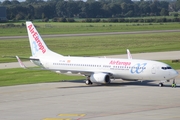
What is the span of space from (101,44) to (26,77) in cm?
5433

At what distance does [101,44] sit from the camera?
12825cm

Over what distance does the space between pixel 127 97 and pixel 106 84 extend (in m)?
11.2

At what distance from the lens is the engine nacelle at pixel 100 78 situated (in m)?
65.2

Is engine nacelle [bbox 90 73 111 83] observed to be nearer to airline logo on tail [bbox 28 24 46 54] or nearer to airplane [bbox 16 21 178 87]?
airplane [bbox 16 21 178 87]

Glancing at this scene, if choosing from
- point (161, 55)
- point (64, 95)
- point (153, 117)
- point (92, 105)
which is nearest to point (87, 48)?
point (161, 55)

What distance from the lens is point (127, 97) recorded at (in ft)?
186

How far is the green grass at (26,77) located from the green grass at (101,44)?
67.2ft

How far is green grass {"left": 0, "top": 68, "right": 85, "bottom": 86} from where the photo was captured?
71.4 meters

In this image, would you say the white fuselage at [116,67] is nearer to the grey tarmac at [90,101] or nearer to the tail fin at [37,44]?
the tail fin at [37,44]

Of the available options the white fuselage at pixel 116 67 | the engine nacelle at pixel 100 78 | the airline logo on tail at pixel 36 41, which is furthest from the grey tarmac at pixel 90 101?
the airline logo on tail at pixel 36 41

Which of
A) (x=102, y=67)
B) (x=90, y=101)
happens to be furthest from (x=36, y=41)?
(x=90, y=101)

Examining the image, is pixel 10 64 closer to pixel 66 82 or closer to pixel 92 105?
pixel 66 82

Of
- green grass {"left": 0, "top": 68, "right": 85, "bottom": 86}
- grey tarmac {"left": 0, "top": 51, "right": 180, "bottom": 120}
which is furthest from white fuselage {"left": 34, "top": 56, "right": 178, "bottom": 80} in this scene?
green grass {"left": 0, "top": 68, "right": 85, "bottom": 86}

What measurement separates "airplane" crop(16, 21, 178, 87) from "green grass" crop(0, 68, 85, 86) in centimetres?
253
